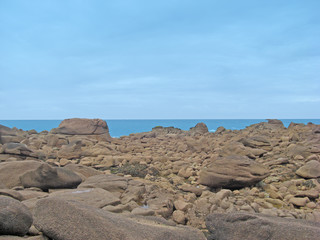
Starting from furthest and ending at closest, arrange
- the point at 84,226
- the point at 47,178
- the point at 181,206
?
the point at 47,178
the point at 181,206
the point at 84,226

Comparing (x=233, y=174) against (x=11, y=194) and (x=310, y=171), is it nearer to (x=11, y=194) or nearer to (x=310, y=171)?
(x=310, y=171)

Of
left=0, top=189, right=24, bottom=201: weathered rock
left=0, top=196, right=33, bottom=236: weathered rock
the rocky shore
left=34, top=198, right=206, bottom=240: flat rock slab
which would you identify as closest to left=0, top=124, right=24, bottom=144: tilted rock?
the rocky shore

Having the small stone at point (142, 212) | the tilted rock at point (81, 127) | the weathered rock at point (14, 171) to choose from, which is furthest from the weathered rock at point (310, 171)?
the tilted rock at point (81, 127)

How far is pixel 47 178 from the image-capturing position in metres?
9.63

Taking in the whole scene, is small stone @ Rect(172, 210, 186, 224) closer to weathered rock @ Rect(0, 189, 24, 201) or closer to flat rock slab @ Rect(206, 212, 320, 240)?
flat rock slab @ Rect(206, 212, 320, 240)

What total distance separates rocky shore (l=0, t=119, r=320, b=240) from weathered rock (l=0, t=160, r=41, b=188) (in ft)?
0.11

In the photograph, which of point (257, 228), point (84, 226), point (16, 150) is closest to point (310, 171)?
point (257, 228)

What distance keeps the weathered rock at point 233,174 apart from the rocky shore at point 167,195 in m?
0.04

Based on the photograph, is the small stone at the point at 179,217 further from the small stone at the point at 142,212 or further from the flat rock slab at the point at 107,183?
the flat rock slab at the point at 107,183

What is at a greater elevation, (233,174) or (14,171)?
(14,171)

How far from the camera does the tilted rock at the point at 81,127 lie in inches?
1196

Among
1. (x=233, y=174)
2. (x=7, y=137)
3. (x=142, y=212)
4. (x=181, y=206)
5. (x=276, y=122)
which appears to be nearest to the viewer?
(x=142, y=212)

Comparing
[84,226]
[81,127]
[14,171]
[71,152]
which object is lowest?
[71,152]

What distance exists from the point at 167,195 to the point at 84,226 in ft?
19.0
